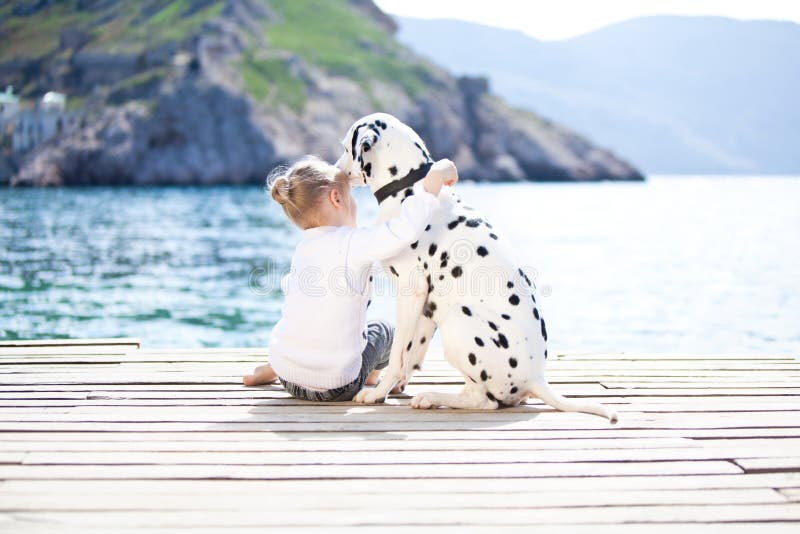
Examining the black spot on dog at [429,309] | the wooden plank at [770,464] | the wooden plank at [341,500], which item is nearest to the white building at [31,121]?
the black spot on dog at [429,309]

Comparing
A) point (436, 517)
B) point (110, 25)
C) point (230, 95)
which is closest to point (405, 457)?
point (436, 517)

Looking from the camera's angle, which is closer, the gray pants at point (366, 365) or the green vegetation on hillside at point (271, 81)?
the gray pants at point (366, 365)

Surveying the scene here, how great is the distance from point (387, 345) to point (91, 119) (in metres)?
71.3

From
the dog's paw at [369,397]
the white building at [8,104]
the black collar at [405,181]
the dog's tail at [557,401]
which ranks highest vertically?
the black collar at [405,181]

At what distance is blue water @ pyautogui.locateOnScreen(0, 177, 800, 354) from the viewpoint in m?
13.6

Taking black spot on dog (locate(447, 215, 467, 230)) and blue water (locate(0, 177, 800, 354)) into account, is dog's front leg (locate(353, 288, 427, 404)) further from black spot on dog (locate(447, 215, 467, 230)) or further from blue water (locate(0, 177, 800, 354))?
blue water (locate(0, 177, 800, 354))

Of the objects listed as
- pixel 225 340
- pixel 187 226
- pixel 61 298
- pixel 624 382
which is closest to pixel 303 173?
pixel 624 382

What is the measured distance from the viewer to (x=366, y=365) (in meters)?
4.46

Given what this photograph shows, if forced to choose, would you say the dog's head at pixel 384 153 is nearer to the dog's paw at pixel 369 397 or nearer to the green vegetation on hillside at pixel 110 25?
the dog's paw at pixel 369 397

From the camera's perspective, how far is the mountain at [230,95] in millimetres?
68438

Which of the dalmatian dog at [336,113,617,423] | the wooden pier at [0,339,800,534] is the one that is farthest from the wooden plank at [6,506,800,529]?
the dalmatian dog at [336,113,617,423]

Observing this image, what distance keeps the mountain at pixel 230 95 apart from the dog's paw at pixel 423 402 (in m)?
65.6

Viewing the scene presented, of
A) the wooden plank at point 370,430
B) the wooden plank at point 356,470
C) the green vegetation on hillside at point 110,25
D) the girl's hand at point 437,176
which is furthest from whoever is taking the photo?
the green vegetation on hillside at point 110,25

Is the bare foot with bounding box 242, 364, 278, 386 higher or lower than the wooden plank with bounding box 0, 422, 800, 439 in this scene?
lower
